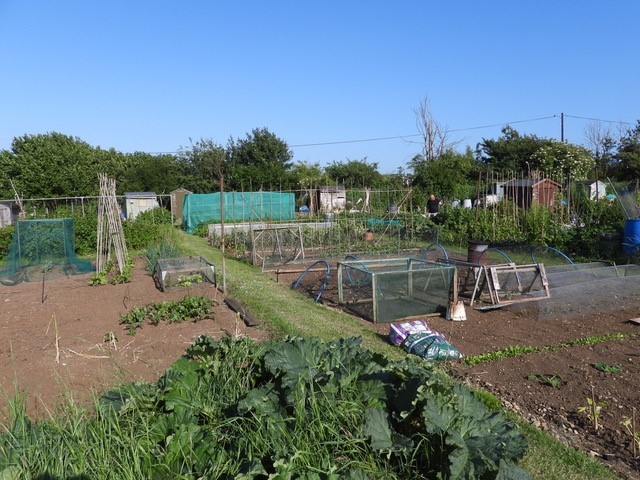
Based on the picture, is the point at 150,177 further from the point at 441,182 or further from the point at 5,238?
the point at 5,238

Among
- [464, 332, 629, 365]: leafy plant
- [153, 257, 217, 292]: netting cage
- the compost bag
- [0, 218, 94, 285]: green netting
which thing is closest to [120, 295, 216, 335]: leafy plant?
[153, 257, 217, 292]: netting cage

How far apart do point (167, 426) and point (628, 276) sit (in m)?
8.62

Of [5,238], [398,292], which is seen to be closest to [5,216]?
[5,238]

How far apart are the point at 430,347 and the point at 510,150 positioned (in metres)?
37.6

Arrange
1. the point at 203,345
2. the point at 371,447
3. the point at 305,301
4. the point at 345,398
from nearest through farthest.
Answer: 1. the point at 371,447
2. the point at 345,398
3. the point at 203,345
4. the point at 305,301

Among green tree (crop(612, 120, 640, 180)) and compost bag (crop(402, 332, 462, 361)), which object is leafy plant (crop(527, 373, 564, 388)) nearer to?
compost bag (crop(402, 332, 462, 361))

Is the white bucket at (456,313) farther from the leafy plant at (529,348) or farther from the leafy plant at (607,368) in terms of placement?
the leafy plant at (607,368)

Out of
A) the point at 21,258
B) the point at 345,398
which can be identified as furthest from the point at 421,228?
the point at 345,398

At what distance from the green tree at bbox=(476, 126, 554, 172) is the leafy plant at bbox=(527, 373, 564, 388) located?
35169 millimetres

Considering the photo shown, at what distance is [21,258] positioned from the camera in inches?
472

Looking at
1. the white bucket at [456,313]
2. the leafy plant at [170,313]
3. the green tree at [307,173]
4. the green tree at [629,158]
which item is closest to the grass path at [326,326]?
the leafy plant at [170,313]

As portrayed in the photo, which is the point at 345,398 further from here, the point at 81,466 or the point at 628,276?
the point at 628,276

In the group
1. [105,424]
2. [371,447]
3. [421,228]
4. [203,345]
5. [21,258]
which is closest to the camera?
[371,447]

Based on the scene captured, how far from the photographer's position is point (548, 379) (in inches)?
205
